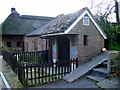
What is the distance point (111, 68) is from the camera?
6289 mm

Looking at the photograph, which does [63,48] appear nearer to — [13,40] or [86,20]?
[86,20]

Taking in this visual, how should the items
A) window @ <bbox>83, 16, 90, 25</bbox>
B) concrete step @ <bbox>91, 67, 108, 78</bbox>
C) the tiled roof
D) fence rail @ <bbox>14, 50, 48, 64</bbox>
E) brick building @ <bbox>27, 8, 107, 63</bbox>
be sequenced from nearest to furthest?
concrete step @ <bbox>91, 67, 108, 78</bbox>
brick building @ <bbox>27, 8, 107, 63</bbox>
the tiled roof
window @ <bbox>83, 16, 90, 25</bbox>
fence rail @ <bbox>14, 50, 48, 64</bbox>

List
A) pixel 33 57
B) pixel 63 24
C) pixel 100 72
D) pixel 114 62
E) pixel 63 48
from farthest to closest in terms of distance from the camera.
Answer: pixel 33 57, pixel 63 48, pixel 63 24, pixel 100 72, pixel 114 62

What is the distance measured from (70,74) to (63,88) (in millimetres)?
1690

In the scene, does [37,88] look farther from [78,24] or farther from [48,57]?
[48,57]

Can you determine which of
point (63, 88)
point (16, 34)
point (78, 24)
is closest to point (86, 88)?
point (63, 88)

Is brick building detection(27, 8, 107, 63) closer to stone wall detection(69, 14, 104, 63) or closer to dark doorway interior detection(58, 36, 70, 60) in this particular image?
stone wall detection(69, 14, 104, 63)


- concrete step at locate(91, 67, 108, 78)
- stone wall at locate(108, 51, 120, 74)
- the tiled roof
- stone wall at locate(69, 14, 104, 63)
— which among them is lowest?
concrete step at locate(91, 67, 108, 78)

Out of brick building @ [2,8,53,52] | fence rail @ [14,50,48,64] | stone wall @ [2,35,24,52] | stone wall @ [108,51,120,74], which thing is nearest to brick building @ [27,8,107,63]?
stone wall @ [108,51,120,74]

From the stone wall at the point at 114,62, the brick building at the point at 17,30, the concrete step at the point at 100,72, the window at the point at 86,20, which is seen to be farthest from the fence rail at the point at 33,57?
the brick building at the point at 17,30

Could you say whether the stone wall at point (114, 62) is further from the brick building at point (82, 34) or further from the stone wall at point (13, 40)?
the stone wall at point (13, 40)

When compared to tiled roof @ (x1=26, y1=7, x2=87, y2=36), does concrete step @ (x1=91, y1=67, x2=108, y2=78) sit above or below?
below

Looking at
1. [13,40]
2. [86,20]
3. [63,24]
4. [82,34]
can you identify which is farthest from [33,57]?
[13,40]

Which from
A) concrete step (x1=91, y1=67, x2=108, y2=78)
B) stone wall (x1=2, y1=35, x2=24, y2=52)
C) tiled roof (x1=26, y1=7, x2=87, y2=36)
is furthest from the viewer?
stone wall (x1=2, y1=35, x2=24, y2=52)
